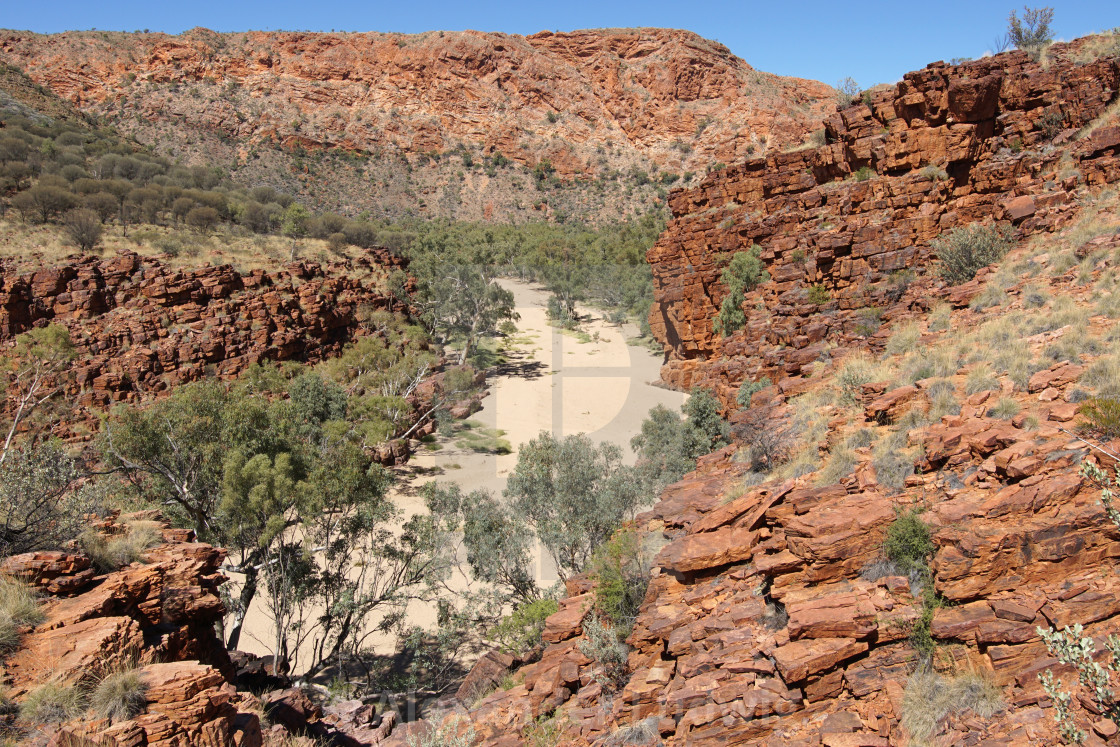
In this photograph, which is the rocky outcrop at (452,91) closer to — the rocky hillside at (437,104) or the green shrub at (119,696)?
the rocky hillside at (437,104)

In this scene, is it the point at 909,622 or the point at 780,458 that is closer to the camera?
the point at 909,622

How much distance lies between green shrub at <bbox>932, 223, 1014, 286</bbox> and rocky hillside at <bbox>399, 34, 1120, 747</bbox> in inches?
12.0

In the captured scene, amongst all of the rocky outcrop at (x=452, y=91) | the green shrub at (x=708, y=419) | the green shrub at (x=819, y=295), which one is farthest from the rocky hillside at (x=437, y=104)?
the green shrub at (x=819, y=295)

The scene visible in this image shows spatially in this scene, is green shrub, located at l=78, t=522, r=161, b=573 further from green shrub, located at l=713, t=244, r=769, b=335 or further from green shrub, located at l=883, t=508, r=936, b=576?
green shrub, located at l=713, t=244, r=769, b=335

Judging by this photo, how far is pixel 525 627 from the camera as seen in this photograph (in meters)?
10.5

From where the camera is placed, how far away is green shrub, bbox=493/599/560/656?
32.5 ft

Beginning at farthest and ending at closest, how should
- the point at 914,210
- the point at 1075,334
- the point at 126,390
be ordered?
1. the point at 126,390
2. the point at 914,210
3. the point at 1075,334

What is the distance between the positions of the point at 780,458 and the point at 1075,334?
4.00 metres

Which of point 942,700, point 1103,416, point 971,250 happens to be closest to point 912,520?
point 942,700

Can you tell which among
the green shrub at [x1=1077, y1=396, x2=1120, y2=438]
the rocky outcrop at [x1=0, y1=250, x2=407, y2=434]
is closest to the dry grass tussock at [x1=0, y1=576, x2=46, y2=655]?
the green shrub at [x1=1077, y1=396, x2=1120, y2=438]

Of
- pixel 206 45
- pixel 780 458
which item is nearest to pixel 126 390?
pixel 780 458

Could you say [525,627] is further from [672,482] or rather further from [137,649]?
[137,649]

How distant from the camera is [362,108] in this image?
273 ft

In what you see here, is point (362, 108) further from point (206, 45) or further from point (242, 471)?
point (242, 471)
